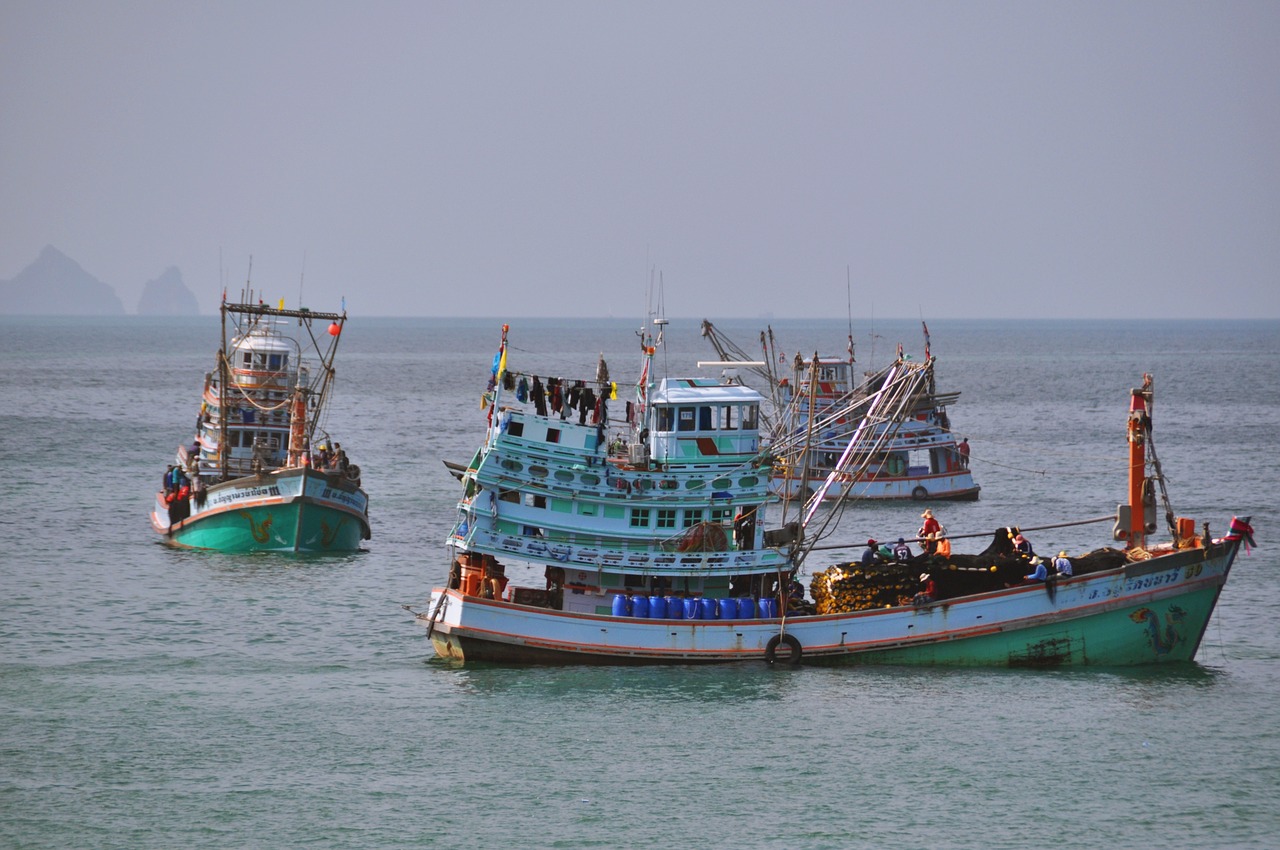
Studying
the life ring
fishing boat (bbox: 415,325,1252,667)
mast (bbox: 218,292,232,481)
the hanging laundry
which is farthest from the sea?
the hanging laundry

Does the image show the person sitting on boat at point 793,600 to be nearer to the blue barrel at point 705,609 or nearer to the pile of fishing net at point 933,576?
the pile of fishing net at point 933,576

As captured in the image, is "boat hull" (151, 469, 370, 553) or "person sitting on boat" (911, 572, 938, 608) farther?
"boat hull" (151, 469, 370, 553)

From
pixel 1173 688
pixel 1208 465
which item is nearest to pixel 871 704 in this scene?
pixel 1173 688

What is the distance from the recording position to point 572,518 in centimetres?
4353

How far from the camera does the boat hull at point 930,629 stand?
140 ft

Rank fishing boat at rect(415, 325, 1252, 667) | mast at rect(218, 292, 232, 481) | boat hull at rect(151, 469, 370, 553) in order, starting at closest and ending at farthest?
fishing boat at rect(415, 325, 1252, 667) < boat hull at rect(151, 469, 370, 553) < mast at rect(218, 292, 232, 481)

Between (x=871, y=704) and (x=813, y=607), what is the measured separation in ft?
14.9

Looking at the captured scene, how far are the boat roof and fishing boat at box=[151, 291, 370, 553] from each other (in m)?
17.0

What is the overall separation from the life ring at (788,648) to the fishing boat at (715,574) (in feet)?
0.13

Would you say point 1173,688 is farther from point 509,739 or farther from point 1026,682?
point 509,739

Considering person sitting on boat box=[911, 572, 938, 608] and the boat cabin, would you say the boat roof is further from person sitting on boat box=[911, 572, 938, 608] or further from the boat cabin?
person sitting on boat box=[911, 572, 938, 608]

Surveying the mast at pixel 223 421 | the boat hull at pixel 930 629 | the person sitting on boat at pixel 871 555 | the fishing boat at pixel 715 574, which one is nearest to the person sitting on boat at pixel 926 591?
the fishing boat at pixel 715 574

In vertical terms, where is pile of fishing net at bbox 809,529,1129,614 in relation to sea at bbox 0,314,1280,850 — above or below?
above

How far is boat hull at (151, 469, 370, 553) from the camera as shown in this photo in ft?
197
